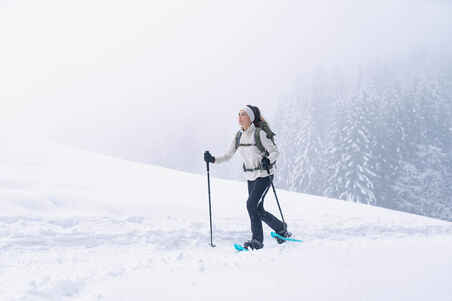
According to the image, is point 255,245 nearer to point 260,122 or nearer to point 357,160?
point 260,122

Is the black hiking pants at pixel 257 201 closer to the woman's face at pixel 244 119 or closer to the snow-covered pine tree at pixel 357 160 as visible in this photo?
the woman's face at pixel 244 119

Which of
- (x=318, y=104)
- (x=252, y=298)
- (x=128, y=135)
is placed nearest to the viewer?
(x=252, y=298)

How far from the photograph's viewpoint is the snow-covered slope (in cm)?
362

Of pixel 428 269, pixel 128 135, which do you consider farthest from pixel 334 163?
pixel 128 135

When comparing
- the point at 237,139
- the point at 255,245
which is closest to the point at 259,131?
the point at 237,139

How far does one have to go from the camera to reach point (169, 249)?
534cm

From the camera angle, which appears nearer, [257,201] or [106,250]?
[106,250]

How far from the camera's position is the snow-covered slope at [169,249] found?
362 cm

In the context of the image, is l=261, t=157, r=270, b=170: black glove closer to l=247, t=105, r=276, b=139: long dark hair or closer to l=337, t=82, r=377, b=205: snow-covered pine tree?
l=247, t=105, r=276, b=139: long dark hair

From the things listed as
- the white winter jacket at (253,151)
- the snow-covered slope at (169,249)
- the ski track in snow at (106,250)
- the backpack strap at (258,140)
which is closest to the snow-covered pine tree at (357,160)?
the snow-covered slope at (169,249)

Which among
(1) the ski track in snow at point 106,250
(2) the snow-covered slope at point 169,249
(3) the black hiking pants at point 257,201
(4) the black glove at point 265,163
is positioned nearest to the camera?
(2) the snow-covered slope at point 169,249

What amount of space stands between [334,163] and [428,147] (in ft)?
54.7

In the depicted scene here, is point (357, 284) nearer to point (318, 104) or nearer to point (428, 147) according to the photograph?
point (428, 147)

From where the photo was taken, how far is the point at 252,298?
3.41 meters
